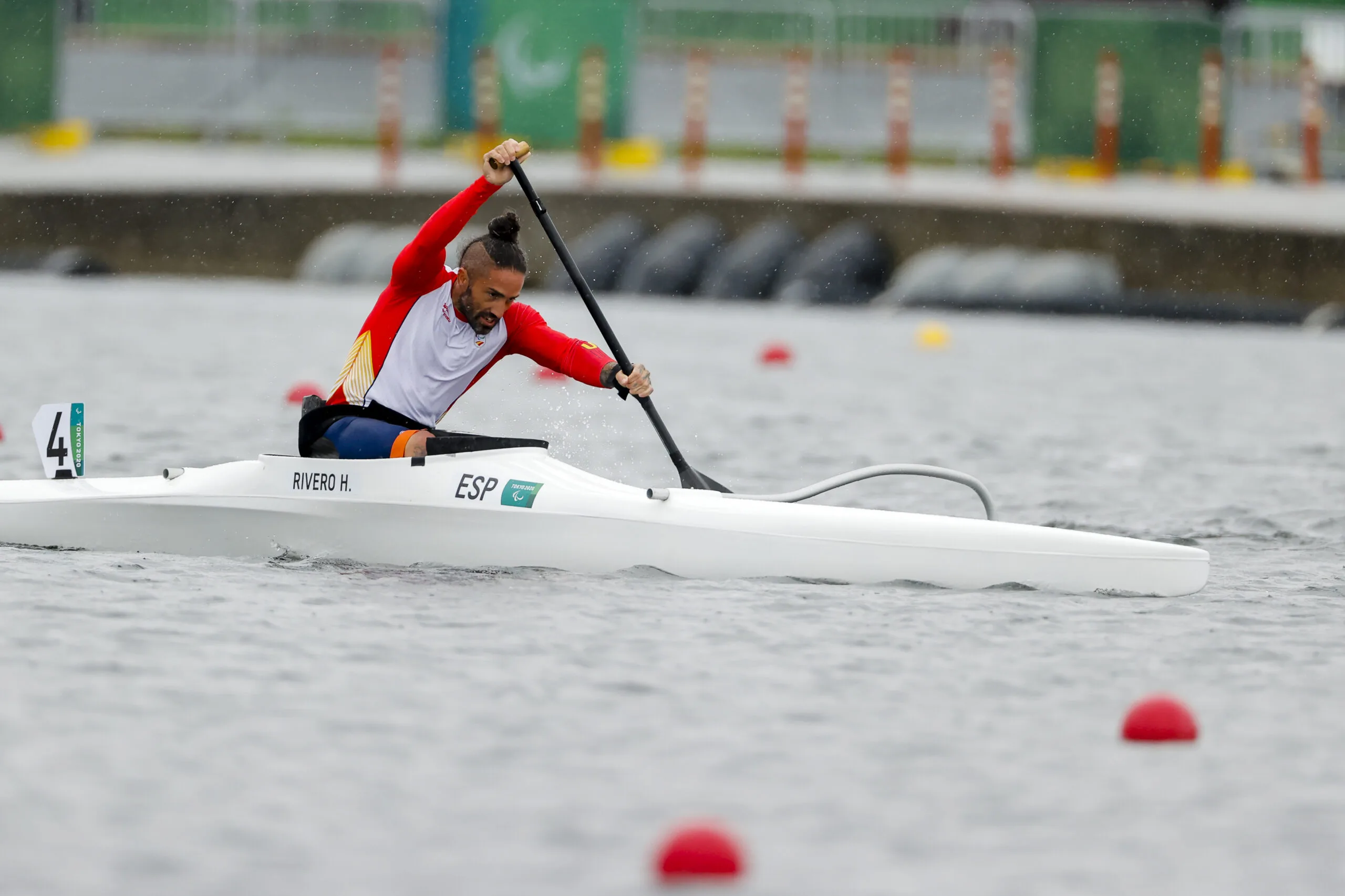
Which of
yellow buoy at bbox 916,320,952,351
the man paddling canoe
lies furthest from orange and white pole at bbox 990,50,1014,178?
the man paddling canoe

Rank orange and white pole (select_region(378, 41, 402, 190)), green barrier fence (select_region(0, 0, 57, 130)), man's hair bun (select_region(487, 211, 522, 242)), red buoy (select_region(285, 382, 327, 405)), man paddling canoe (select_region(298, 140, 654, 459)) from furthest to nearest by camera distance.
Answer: green barrier fence (select_region(0, 0, 57, 130)), orange and white pole (select_region(378, 41, 402, 190)), red buoy (select_region(285, 382, 327, 405)), man paddling canoe (select_region(298, 140, 654, 459)), man's hair bun (select_region(487, 211, 522, 242))

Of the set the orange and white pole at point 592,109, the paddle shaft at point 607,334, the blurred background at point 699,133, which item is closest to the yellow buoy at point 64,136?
the blurred background at point 699,133

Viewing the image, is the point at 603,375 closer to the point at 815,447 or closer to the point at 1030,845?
the point at 1030,845

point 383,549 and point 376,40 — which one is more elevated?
point 376,40

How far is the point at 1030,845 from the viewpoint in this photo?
4340 mm

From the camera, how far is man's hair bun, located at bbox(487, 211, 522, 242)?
7.14 m

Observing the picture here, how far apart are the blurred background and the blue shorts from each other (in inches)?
511

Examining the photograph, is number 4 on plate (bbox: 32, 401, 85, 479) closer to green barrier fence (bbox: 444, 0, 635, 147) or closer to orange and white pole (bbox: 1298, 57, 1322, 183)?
orange and white pole (bbox: 1298, 57, 1322, 183)

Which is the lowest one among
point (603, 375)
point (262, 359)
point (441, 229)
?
point (262, 359)

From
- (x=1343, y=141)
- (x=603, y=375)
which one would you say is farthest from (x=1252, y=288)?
(x=603, y=375)

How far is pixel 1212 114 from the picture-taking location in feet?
70.0

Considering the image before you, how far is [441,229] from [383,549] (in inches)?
44.0

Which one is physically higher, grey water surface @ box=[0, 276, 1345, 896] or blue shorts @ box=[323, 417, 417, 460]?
blue shorts @ box=[323, 417, 417, 460]

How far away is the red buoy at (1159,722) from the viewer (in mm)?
5184
